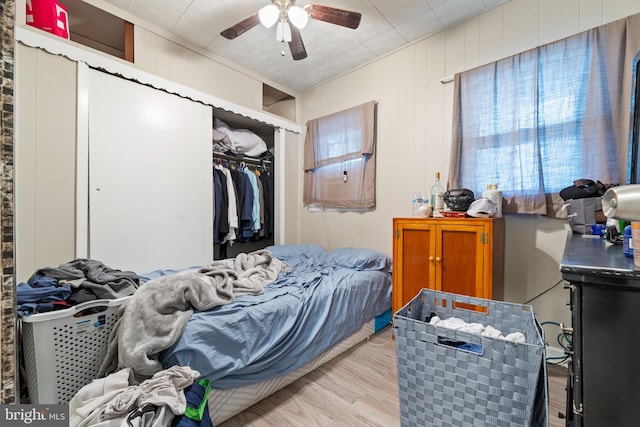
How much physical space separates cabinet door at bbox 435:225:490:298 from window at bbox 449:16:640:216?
1.57 feet

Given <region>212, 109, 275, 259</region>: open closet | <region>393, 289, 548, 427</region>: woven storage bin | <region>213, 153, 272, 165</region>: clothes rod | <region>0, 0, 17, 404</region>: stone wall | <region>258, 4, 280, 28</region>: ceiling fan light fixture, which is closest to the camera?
<region>0, 0, 17, 404</region>: stone wall

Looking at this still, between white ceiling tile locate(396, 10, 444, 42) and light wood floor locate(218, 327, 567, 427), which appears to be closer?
light wood floor locate(218, 327, 567, 427)

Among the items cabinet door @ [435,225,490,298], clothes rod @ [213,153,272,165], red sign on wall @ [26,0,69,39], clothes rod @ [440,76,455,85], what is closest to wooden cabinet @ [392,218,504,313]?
cabinet door @ [435,225,490,298]

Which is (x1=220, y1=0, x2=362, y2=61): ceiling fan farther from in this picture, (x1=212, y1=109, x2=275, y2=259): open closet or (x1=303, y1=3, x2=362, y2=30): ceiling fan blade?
(x1=212, y1=109, x2=275, y2=259): open closet

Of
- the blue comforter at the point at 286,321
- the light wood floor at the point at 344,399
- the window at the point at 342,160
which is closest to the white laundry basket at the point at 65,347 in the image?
the blue comforter at the point at 286,321

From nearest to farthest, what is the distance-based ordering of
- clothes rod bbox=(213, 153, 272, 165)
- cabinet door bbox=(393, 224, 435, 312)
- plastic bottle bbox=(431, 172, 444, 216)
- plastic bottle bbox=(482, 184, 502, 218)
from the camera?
plastic bottle bbox=(482, 184, 502, 218)
cabinet door bbox=(393, 224, 435, 312)
plastic bottle bbox=(431, 172, 444, 216)
clothes rod bbox=(213, 153, 272, 165)

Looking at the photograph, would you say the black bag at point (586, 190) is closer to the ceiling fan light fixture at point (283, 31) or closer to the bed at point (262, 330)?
the bed at point (262, 330)

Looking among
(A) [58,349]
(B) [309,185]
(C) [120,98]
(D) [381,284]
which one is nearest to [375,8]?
(B) [309,185]

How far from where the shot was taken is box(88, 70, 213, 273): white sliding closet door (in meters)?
1.93

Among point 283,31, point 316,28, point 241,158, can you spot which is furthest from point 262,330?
point 316,28

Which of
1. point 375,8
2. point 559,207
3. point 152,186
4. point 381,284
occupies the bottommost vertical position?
point 381,284

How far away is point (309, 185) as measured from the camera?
10.9ft

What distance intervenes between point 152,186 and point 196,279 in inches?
48.0

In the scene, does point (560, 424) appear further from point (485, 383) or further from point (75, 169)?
point (75, 169)
